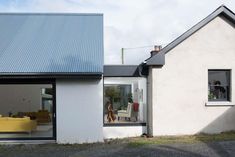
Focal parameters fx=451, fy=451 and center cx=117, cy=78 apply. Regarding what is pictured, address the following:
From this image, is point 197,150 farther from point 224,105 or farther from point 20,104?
point 20,104

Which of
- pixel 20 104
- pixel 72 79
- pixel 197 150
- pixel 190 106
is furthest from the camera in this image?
pixel 20 104

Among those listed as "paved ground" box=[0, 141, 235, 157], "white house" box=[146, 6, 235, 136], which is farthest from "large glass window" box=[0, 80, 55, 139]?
"white house" box=[146, 6, 235, 136]

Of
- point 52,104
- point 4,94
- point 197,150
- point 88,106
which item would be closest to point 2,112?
point 4,94

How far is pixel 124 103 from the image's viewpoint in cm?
2109

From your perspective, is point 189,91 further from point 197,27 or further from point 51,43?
point 51,43

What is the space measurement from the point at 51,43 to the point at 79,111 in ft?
11.8

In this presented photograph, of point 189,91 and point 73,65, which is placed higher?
point 73,65

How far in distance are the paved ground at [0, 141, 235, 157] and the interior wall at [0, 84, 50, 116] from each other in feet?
11.2

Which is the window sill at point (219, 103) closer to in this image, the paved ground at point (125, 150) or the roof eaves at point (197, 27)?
the roof eaves at point (197, 27)

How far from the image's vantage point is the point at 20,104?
787 inches

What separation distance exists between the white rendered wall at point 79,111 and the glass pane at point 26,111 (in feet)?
2.23

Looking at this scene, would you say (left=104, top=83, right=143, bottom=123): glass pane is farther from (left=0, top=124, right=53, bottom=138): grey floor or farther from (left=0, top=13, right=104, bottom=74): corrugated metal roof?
(left=0, top=124, right=53, bottom=138): grey floor

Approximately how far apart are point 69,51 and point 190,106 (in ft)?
17.9

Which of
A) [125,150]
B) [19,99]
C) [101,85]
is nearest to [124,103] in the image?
[101,85]
